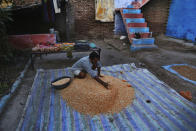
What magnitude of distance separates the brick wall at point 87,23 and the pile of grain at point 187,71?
475 centimetres

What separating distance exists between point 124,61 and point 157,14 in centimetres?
488

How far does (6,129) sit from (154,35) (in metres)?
8.65

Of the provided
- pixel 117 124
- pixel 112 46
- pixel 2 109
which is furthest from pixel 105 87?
pixel 112 46

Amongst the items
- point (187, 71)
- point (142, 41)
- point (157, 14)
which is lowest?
point (187, 71)

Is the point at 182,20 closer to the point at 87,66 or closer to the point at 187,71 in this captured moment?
the point at 187,71

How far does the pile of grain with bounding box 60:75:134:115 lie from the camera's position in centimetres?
219

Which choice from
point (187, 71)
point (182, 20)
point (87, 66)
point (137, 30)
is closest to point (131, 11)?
point (137, 30)

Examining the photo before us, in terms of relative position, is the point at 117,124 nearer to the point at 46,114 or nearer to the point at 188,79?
the point at 46,114

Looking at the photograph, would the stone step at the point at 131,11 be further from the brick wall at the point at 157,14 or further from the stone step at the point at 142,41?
the stone step at the point at 142,41

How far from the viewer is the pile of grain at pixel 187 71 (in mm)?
3695

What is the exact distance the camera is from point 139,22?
23.1 ft

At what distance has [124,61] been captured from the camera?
196 inches

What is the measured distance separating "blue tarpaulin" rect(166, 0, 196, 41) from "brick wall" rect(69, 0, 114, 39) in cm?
344

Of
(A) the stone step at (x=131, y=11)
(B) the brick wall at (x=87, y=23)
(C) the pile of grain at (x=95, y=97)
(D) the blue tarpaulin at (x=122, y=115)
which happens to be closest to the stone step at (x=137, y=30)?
(A) the stone step at (x=131, y=11)
